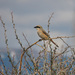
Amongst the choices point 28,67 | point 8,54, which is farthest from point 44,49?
point 8,54

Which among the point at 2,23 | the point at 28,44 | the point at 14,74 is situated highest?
the point at 2,23

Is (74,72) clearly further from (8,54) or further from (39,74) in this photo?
(8,54)

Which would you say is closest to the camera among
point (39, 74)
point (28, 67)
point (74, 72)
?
point (39, 74)

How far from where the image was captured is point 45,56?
3064mm

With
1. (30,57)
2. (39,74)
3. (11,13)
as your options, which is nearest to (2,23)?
(11,13)

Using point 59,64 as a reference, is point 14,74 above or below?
below

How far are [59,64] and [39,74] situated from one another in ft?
1.21

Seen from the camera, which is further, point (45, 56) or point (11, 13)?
point (11, 13)

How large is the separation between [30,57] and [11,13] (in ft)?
3.04

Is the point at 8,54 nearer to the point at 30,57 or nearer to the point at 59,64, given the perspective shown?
the point at 30,57

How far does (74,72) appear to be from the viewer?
2.95 meters

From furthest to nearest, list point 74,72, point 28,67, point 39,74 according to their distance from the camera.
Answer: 1. point 28,67
2. point 74,72
3. point 39,74

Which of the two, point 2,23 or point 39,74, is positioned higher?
point 2,23

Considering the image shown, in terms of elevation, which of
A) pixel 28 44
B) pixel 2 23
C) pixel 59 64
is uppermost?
pixel 2 23
